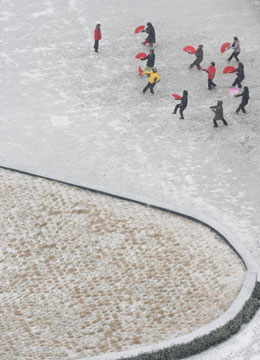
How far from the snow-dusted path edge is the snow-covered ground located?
33cm

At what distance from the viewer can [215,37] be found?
27.4 m

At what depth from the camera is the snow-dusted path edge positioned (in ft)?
43.1

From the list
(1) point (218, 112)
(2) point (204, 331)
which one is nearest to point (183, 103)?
(1) point (218, 112)

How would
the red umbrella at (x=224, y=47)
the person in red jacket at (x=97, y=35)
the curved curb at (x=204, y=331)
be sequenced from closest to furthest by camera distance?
the curved curb at (x=204, y=331), the red umbrella at (x=224, y=47), the person in red jacket at (x=97, y=35)

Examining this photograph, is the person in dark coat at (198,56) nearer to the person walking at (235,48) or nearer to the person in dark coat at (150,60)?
the person walking at (235,48)

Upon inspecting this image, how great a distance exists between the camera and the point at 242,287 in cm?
1466

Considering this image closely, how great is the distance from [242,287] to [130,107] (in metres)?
9.55

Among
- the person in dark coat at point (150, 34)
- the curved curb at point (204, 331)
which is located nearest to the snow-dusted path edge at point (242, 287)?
the curved curb at point (204, 331)

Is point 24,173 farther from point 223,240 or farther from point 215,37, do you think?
point 215,37

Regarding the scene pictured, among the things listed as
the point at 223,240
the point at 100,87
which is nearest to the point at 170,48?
the point at 100,87

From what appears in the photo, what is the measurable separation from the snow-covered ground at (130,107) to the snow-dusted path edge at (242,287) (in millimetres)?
327

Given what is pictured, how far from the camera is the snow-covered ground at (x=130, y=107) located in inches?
728

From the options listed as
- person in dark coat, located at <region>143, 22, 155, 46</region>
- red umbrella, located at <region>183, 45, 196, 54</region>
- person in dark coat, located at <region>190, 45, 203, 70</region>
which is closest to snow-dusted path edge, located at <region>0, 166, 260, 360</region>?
person in dark coat, located at <region>190, 45, 203, 70</region>

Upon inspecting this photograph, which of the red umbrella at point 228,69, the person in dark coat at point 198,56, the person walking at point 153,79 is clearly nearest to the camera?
the person walking at point 153,79
